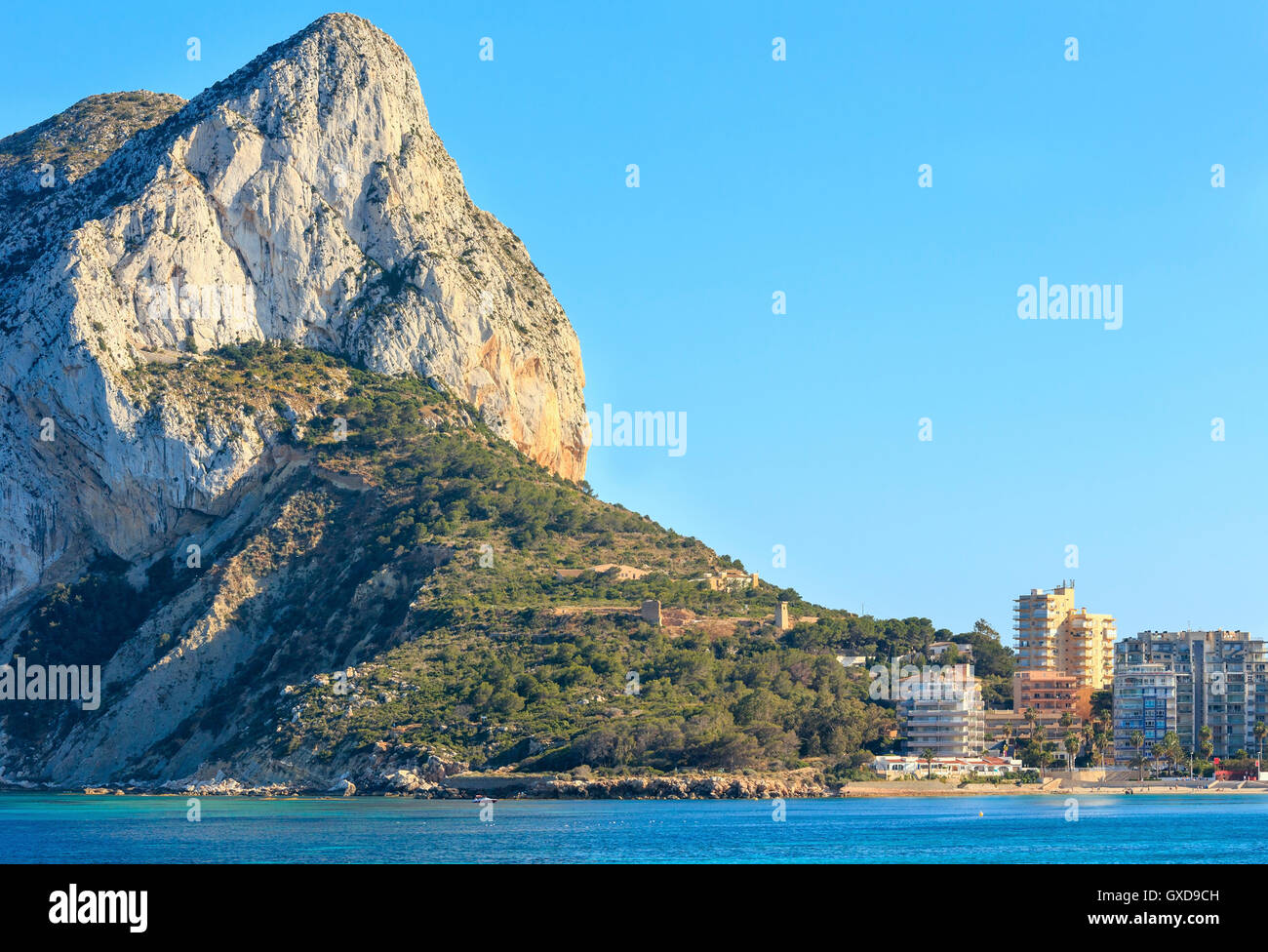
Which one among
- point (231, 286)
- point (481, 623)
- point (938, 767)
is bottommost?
point (938, 767)

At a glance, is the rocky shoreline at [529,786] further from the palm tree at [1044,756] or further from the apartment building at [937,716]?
the palm tree at [1044,756]

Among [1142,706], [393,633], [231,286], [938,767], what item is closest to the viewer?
[393,633]

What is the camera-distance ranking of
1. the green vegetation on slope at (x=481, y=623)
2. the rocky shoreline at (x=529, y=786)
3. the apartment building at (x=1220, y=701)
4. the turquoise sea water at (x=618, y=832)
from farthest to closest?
the apartment building at (x=1220, y=701), the green vegetation on slope at (x=481, y=623), the rocky shoreline at (x=529, y=786), the turquoise sea water at (x=618, y=832)

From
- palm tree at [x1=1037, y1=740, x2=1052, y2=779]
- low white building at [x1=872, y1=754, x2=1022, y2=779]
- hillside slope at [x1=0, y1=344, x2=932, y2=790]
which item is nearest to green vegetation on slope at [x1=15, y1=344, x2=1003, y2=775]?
hillside slope at [x1=0, y1=344, x2=932, y2=790]

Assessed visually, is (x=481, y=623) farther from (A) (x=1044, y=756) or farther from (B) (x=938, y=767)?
(A) (x=1044, y=756)

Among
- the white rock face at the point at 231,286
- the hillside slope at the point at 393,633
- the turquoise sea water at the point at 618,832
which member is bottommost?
the turquoise sea water at the point at 618,832

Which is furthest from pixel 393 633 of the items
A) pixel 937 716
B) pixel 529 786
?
pixel 937 716

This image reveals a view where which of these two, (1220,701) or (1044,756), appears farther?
(1220,701)

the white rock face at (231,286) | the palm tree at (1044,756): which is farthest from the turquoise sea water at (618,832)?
the white rock face at (231,286)

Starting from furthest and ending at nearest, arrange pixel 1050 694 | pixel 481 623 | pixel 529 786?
pixel 1050 694 → pixel 481 623 → pixel 529 786
